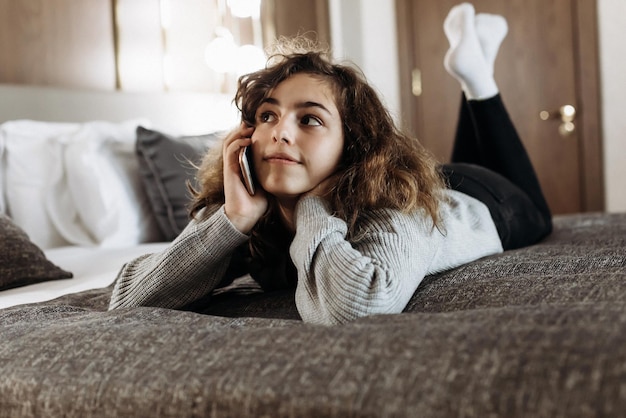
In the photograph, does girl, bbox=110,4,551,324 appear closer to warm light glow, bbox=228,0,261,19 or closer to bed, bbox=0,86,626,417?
bed, bbox=0,86,626,417

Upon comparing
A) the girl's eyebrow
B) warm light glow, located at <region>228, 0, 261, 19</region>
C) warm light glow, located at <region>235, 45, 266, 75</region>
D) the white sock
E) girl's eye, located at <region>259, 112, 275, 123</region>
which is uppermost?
warm light glow, located at <region>228, 0, 261, 19</region>

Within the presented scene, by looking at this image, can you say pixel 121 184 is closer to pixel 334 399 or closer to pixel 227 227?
pixel 227 227

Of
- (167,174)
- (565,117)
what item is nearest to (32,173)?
(167,174)

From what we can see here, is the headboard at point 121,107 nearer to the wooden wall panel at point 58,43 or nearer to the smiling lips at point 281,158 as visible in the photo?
the wooden wall panel at point 58,43

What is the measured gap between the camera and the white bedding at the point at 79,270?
1.50 meters

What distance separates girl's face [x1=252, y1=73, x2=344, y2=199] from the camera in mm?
1272

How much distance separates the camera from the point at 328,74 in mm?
1384

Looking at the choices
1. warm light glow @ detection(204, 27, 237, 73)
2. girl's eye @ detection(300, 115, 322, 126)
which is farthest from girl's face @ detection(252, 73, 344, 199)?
warm light glow @ detection(204, 27, 237, 73)

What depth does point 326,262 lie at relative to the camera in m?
1.12

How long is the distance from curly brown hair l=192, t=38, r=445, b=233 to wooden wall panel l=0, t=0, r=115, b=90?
1362mm

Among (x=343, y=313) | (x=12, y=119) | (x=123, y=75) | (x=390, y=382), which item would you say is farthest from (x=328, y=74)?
(x=123, y=75)

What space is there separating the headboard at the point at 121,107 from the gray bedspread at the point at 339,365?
157 centimetres

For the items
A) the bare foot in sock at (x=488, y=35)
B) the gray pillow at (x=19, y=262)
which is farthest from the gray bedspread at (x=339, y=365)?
the bare foot in sock at (x=488, y=35)

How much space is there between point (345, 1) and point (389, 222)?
3.75m
